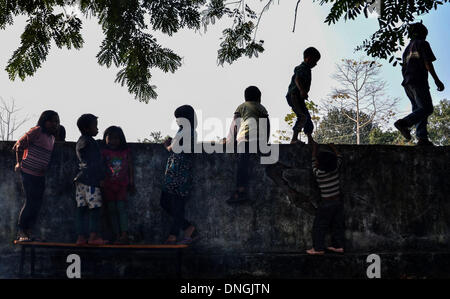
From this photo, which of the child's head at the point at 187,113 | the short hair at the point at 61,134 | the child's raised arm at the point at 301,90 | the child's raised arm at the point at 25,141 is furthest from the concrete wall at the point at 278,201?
the short hair at the point at 61,134

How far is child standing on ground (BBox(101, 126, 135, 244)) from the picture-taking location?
5199 millimetres

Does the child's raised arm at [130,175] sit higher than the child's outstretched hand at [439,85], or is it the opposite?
the child's outstretched hand at [439,85]

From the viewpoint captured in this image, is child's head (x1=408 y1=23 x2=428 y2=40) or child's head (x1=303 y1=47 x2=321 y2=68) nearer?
child's head (x1=408 y1=23 x2=428 y2=40)

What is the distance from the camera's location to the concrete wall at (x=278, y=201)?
5398 mm

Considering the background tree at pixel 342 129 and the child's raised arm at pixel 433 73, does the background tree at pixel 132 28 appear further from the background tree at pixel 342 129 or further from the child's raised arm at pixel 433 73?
the background tree at pixel 342 129

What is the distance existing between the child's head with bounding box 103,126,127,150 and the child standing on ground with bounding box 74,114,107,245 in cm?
17

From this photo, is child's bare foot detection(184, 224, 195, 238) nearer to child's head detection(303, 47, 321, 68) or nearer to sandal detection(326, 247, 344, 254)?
sandal detection(326, 247, 344, 254)

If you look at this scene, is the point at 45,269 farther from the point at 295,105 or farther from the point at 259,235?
the point at 295,105

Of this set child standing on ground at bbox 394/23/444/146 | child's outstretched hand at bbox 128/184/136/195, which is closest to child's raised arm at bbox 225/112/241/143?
child's outstretched hand at bbox 128/184/136/195

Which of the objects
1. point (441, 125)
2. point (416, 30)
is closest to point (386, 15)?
point (416, 30)

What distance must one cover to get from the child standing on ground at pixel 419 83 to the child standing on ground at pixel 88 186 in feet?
13.0

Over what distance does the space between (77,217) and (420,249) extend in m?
4.36
